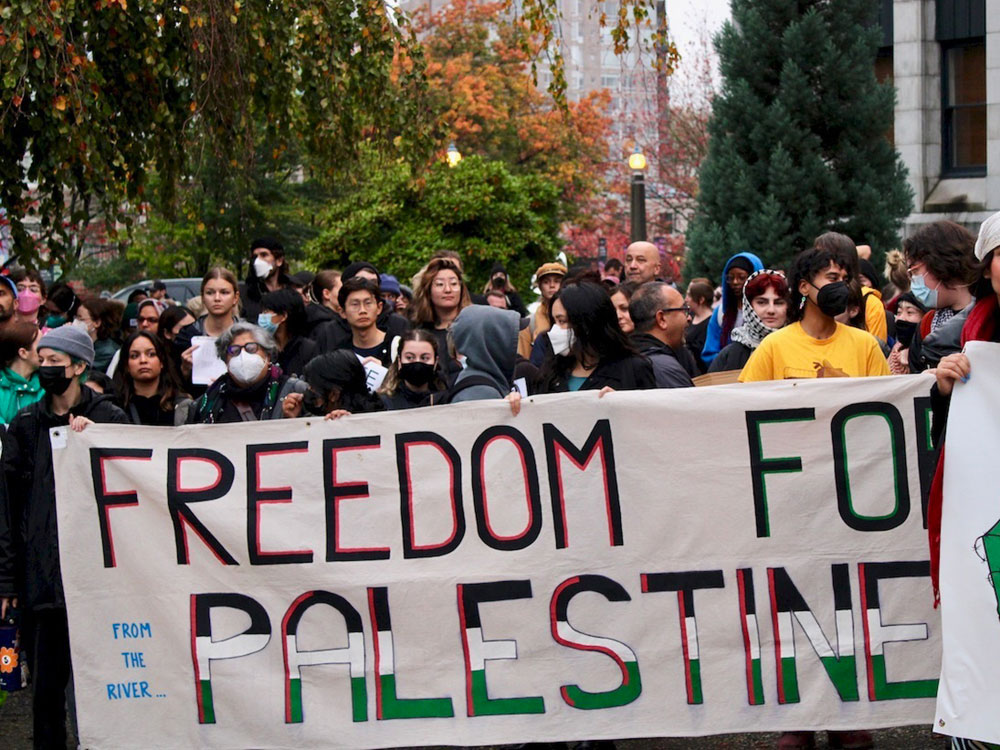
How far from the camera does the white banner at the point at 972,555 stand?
167 inches

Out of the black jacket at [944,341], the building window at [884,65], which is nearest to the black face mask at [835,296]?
the black jacket at [944,341]

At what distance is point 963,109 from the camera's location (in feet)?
63.5

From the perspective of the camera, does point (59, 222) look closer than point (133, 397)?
No

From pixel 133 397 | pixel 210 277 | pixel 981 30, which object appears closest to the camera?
pixel 133 397

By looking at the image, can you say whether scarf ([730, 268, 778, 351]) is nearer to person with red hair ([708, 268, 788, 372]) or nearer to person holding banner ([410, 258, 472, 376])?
person with red hair ([708, 268, 788, 372])

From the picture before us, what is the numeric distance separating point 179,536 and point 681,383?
2.00 metres

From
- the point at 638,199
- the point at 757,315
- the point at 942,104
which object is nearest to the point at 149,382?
the point at 757,315

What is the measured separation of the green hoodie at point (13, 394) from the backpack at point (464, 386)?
213cm

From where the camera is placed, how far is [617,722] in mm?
5133

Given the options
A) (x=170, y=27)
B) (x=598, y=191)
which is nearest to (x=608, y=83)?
(x=598, y=191)

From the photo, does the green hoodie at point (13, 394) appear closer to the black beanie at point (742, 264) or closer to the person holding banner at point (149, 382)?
the person holding banner at point (149, 382)

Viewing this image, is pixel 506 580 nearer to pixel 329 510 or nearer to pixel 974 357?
pixel 329 510

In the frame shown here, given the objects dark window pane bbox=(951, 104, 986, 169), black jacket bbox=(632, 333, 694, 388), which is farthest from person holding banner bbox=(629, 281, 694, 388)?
dark window pane bbox=(951, 104, 986, 169)

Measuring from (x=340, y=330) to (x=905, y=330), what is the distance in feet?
9.85
